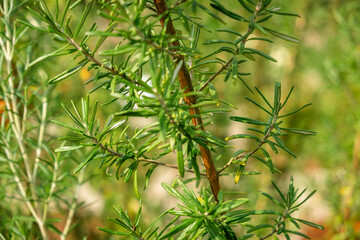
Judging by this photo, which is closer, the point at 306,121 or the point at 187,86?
the point at 187,86

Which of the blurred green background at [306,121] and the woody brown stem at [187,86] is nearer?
the woody brown stem at [187,86]

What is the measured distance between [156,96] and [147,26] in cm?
6

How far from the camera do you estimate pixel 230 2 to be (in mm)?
1267

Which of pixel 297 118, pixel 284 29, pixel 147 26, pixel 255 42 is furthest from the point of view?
pixel 255 42

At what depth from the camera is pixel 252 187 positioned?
120cm

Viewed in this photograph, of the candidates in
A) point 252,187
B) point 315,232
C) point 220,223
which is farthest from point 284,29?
point 315,232

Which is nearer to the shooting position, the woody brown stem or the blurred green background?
the woody brown stem

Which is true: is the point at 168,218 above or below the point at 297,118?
below

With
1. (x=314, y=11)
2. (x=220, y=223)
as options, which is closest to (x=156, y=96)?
(x=220, y=223)

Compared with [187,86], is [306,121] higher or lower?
higher

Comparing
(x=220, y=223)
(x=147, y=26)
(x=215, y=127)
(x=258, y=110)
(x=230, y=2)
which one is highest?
(x=230, y=2)

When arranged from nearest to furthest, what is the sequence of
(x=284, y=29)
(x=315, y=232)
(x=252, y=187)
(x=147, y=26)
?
(x=147, y=26) < (x=252, y=187) < (x=284, y=29) < (x=315, y=232)

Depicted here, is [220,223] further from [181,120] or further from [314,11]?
[314,11]

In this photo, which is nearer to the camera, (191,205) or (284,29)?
(191,205)
